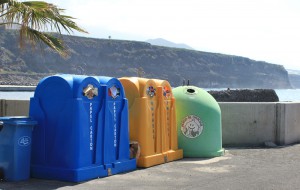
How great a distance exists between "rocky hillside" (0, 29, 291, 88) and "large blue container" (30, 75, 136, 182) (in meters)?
74.7

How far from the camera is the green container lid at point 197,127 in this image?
9.14 m

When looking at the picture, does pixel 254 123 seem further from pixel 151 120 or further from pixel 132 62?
pixel 132 62

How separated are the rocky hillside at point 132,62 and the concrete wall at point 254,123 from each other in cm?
7187

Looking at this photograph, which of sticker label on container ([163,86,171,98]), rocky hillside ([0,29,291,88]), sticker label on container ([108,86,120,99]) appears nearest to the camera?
sticker label on container ([108,86,120,99])

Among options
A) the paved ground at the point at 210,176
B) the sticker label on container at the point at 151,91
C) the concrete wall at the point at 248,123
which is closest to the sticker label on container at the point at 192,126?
the paved ground at the point at 210,176

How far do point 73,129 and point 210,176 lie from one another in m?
2.29

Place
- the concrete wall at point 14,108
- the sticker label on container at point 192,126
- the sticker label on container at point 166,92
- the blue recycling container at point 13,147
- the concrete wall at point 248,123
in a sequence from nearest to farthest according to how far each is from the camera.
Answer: the blue recycling container at point 13,147 → the sticker label on container at point 166,92 → the sticker label on container at point 192,126 → the concrete wall at point 14,108 → the concrete wall at point 248,123

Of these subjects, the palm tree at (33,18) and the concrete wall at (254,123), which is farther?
the concrete wall at (254,123)

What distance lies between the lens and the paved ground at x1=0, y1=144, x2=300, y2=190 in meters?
6.32

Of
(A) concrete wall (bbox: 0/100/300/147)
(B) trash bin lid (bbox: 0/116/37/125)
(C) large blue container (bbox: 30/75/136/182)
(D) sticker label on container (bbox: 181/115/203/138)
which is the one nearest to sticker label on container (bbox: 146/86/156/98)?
(C) large blue container (bbox: 30/75/136/182)

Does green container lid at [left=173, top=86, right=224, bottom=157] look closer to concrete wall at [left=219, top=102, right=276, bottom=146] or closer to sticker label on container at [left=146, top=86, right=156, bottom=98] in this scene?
sticker label on container at [left=146, top=86, right=156, bottom=98]

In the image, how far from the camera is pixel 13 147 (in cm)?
643

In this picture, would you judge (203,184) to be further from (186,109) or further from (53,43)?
(53,43)

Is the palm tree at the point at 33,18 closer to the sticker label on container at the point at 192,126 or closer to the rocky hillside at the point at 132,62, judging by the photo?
the sticker label on container at the point at 192,126
